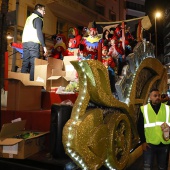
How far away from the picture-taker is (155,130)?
3160 millimetres

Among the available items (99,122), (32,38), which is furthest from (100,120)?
(32,38)

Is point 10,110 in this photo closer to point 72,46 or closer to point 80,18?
point 72,46

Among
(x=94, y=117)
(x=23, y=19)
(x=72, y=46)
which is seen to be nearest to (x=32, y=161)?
(x=94, y=117)

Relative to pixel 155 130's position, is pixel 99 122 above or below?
above

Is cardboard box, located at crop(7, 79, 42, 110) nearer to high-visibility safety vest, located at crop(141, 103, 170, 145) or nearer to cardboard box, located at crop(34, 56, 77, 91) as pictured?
cardboard box, located at crop(34, 56, 77, 91)

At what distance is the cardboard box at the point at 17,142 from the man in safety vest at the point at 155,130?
5.06 ft

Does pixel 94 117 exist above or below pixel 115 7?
below

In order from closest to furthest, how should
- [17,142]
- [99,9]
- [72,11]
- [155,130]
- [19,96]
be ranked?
[17,142]
[155,130]
[19,96]
[72,11]
[99,9]

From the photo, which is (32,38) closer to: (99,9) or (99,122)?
(99,122)

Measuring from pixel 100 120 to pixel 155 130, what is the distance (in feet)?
2.85

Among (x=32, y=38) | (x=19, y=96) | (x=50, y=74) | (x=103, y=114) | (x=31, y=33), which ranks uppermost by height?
(x=31, y=33)

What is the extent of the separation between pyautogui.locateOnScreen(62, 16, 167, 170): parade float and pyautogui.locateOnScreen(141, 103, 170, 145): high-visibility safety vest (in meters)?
0.36

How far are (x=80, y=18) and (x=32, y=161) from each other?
13.8 meters

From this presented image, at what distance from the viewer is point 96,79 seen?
276 cm
